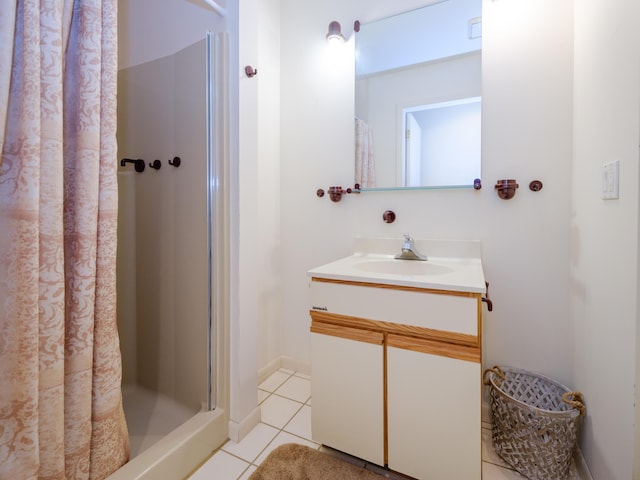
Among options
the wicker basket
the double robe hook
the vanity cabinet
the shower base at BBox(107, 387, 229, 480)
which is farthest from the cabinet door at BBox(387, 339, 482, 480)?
the double robe hook

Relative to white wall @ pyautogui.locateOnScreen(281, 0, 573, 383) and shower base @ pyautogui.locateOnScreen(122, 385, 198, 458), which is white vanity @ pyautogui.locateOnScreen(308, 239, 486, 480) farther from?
shower base @ pyautogui.locateOnScreen(122, 385, 198, 458)


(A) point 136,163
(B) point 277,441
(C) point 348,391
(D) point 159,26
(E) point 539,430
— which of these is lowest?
(B) point 277,441

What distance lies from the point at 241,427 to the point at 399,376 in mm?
760

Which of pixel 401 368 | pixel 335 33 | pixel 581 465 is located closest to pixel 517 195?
pixel 401 368

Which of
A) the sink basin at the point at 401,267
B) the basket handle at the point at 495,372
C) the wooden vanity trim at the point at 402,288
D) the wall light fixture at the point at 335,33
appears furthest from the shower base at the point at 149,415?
the wall light fixture at the point at 335,33

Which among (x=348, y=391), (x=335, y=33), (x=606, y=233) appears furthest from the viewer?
(x=335, y=33)

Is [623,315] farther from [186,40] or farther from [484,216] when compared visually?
[186,40]

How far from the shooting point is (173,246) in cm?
156

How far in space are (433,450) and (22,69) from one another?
161 centimetres

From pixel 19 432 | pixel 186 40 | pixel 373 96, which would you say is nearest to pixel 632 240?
pixel 373 96

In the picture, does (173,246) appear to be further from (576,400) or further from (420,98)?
(576,400)

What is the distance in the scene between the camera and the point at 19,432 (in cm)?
75

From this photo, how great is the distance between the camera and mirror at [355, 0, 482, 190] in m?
1.44

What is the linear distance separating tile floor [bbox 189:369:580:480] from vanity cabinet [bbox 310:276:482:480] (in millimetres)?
188
